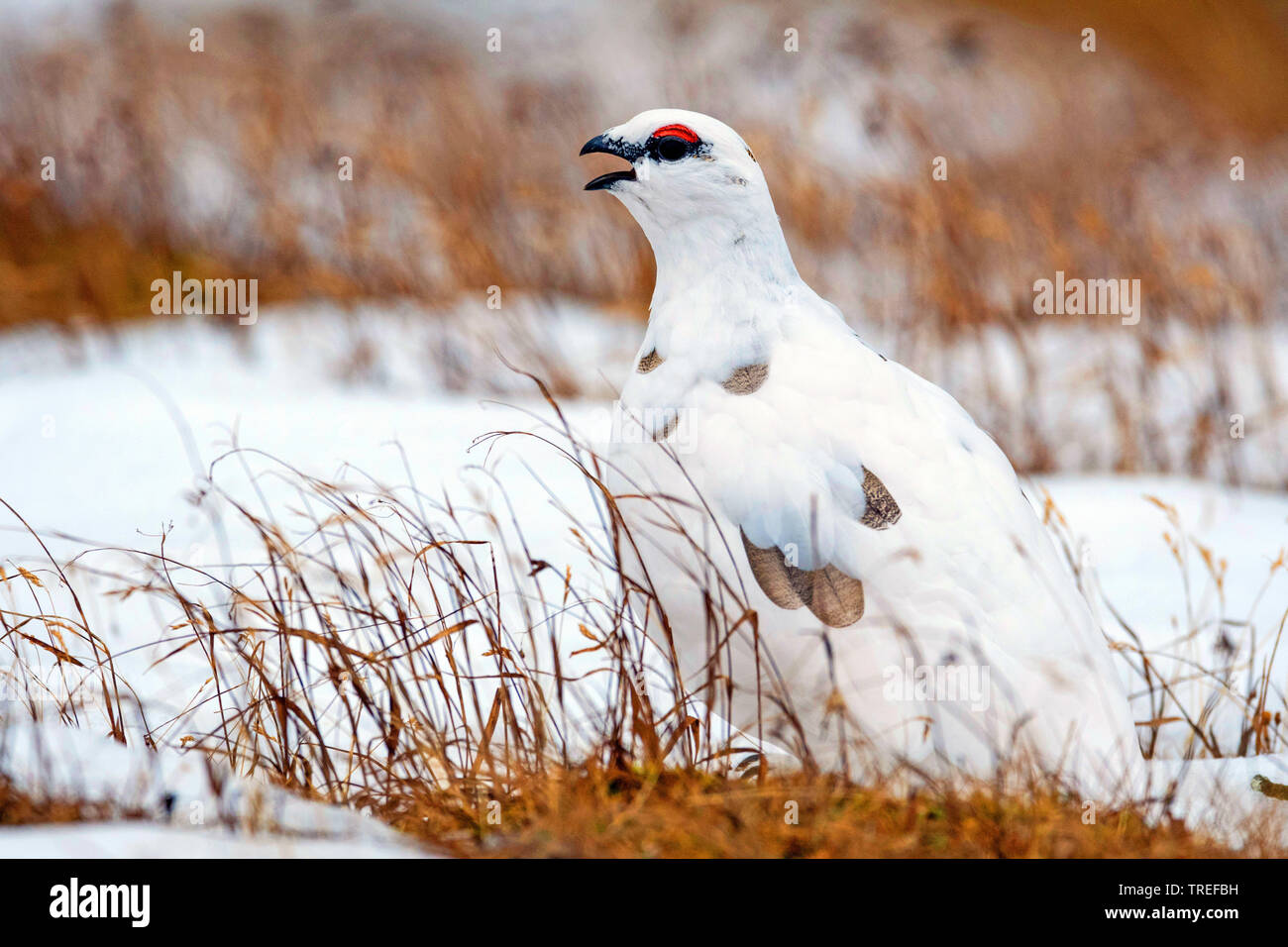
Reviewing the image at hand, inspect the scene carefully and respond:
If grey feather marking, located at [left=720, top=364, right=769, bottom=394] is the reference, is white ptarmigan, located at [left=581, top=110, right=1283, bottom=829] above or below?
below

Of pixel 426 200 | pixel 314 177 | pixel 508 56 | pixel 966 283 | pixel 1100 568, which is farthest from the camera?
pixel 508 56

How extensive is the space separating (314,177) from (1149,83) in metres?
9.09

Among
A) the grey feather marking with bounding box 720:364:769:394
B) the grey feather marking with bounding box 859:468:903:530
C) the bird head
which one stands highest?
the bird head

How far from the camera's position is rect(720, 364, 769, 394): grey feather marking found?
2.45m

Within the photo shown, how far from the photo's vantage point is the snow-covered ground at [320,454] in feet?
12.6

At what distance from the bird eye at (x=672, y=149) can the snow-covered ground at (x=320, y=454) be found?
806 mm

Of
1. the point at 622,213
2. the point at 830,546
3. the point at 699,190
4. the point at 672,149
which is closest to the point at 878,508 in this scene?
the point at 830,546

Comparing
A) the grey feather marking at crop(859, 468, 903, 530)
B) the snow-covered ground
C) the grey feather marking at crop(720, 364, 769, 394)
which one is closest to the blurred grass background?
the snow-covered ground

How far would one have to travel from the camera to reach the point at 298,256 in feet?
22.0

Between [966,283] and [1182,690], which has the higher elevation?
[966,283]

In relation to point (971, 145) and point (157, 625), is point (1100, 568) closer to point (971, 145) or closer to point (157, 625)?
point (157, 625)
